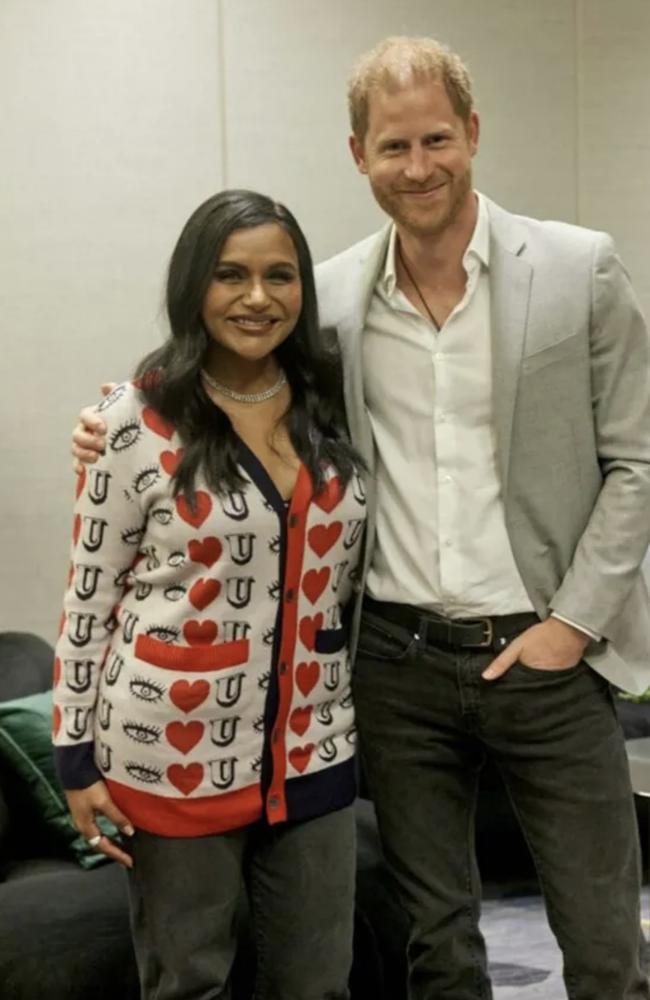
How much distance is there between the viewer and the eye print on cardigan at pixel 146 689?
6.19ft

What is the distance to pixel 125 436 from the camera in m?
1.89

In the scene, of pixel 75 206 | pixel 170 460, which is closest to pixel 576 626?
pixel 170 460

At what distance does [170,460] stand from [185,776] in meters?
0.43

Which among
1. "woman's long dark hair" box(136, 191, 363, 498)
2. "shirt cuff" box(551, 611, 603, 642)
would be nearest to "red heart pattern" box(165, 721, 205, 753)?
"woman's long dark hair" box(136, 191, 363, 498)

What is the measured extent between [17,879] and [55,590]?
106cm

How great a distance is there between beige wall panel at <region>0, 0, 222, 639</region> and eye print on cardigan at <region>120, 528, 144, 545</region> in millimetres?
1810

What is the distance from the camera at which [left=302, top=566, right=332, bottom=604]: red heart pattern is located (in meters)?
1.94

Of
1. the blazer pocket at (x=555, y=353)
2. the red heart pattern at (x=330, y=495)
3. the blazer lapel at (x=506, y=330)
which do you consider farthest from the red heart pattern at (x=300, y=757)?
the blazer pocket at (x=555, y=353)

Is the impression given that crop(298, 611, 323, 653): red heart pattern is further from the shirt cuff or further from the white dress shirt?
the shirt cuff

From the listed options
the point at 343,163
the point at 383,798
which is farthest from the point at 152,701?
the point at 343,163

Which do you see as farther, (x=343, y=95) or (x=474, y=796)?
(x=343, y=95)

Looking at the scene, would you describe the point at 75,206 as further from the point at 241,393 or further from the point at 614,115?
the point at 241,393

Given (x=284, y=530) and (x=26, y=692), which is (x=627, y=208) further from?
(x=284, y=530)

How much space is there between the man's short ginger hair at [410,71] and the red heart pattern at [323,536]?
578mm
